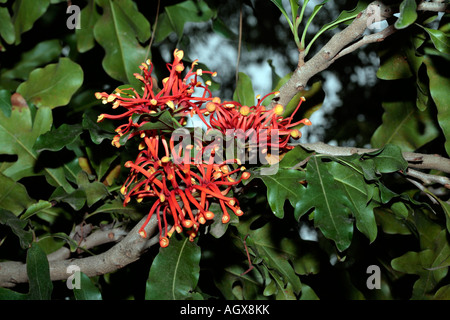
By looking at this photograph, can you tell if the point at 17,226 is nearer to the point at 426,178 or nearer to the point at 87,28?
the point at 87,28

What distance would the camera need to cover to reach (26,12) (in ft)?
3.31

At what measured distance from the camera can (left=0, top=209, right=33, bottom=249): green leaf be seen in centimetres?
74

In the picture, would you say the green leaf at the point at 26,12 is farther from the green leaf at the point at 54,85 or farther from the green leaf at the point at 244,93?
the green leaf at the point at 244,93

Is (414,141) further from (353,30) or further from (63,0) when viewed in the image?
(63,0)

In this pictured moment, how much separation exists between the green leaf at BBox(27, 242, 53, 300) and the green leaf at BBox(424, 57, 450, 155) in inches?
27.8

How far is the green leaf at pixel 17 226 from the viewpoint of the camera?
0.74m

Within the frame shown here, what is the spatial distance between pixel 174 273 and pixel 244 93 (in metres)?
0.39

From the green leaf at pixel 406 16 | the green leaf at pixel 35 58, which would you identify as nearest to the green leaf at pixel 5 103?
the green leaf at pixel 35 58

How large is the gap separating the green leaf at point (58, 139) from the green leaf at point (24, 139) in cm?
12

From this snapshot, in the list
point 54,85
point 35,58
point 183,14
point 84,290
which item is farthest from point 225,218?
point 35,58

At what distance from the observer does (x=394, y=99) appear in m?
0.97

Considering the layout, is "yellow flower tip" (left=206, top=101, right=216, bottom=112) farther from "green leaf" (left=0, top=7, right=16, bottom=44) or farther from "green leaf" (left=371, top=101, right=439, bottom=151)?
"green leaf" (left=0, top=7, right=16, bottom=44)

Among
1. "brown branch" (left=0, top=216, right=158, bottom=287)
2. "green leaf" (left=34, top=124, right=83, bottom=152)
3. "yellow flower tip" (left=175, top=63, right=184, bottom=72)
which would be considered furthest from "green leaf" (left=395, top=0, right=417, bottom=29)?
"green leaf" (left=34, top=124, right=83, bottom=152)
